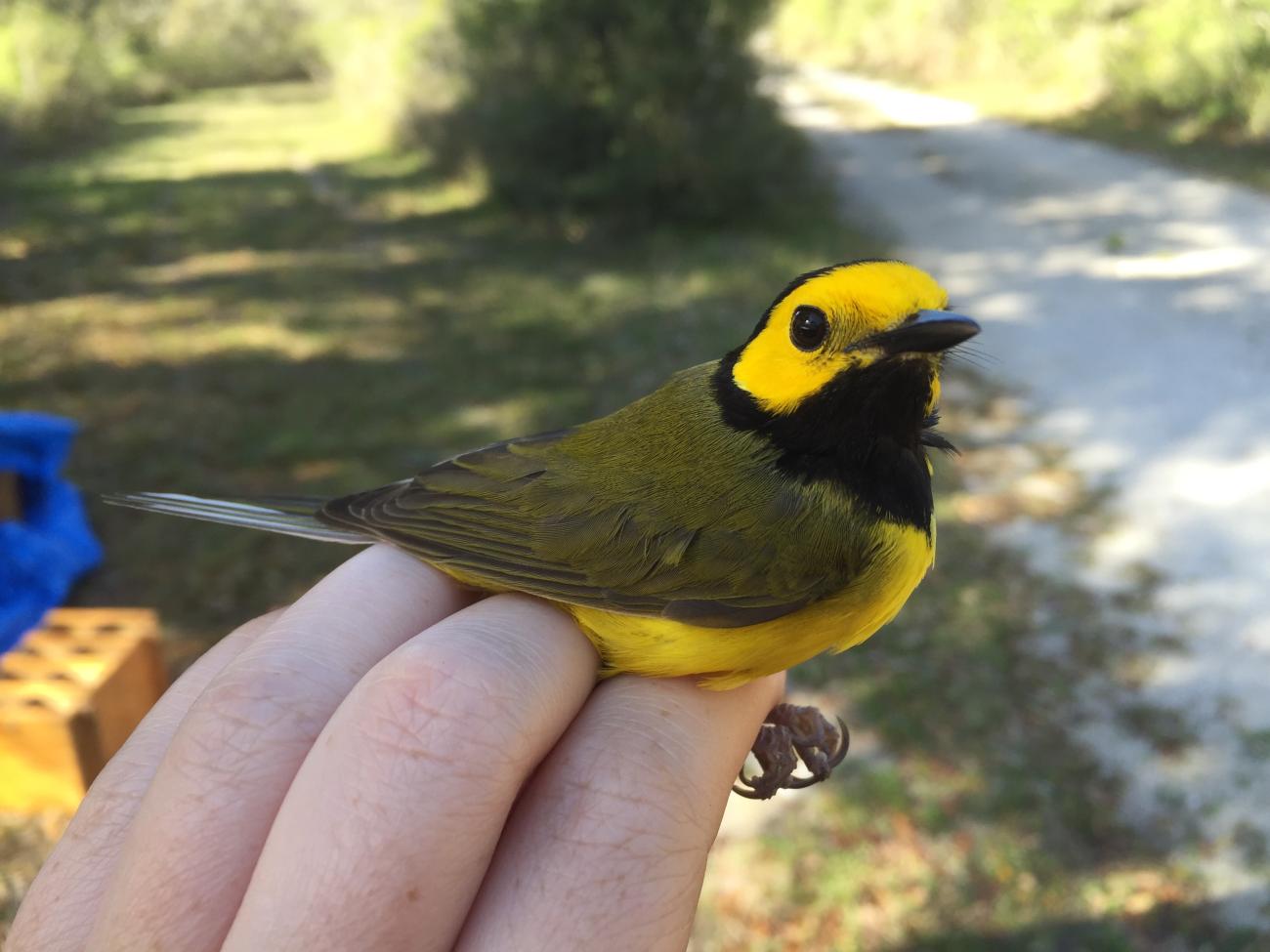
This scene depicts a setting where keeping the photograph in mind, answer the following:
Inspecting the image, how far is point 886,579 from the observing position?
6.06 ft

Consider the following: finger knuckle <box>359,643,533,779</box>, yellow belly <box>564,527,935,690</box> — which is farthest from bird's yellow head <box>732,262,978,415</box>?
finger knuckle <box>359,643,533,779</box>

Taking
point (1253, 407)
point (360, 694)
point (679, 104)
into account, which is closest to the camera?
point (360, 694)

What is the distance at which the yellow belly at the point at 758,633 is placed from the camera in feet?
5.99

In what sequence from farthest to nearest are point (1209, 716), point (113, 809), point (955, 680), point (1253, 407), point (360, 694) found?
1. point (1253, 407)
2. point (955, 680)
3. point (1209, 716)
4. point (113, 809)
5. point (360, 694)

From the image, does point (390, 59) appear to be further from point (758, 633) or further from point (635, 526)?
point (758, 633)

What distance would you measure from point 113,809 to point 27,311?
10.9m

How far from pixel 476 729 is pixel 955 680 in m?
3.39

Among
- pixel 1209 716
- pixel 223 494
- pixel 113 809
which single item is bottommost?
pixel 1209 716

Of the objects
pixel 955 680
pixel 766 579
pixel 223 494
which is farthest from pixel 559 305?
pixel 766 579

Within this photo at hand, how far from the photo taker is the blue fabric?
4645mm

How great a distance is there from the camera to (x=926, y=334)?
5.68 ft

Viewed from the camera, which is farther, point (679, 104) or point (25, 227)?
point (25, 227)

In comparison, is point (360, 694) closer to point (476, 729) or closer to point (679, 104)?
point (476, 729)

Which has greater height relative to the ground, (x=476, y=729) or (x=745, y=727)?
(x=476, y=729)
